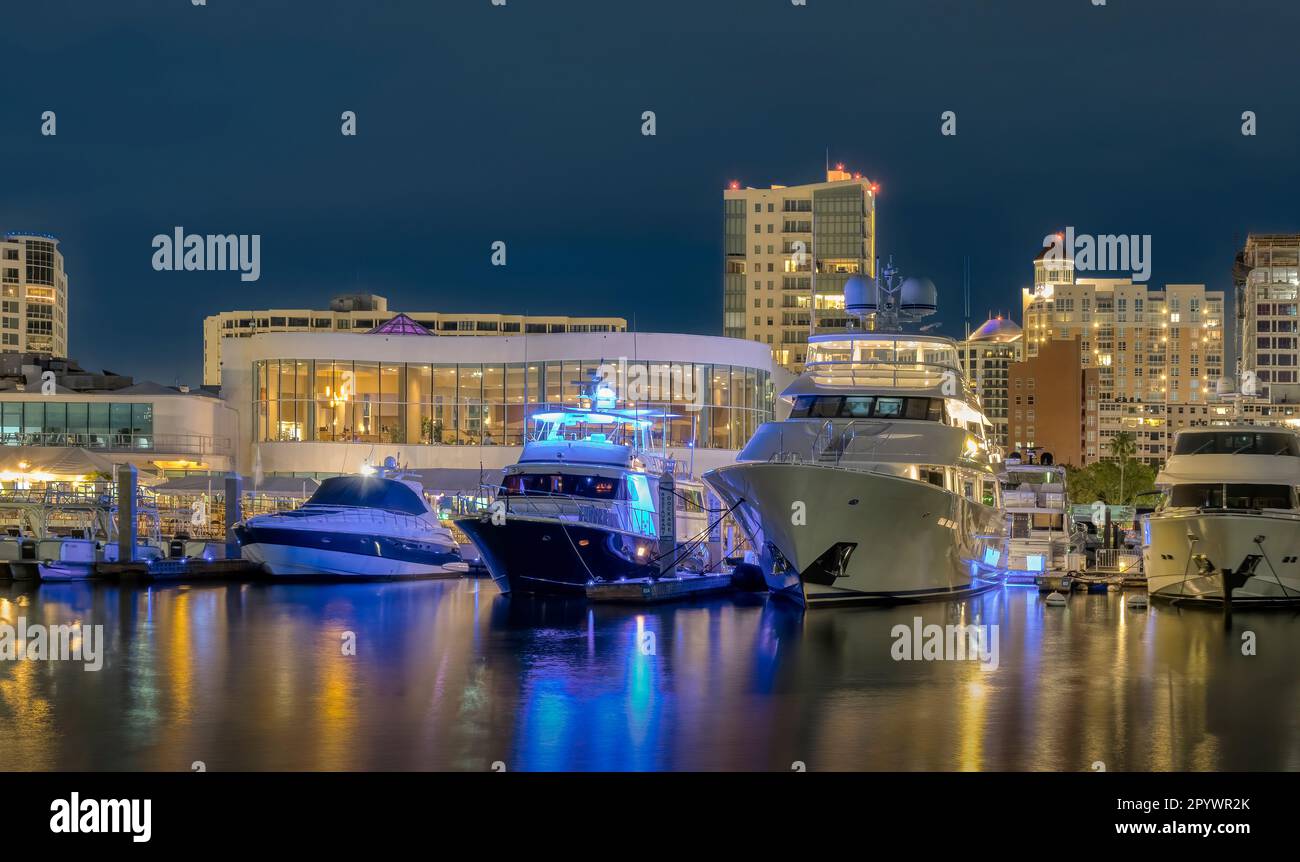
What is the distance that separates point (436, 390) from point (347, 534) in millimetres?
31012

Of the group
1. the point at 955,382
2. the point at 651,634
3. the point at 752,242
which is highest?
the point at 752,242

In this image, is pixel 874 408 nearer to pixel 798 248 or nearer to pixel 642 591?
pixel 642 591

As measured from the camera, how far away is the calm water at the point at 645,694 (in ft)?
69.7

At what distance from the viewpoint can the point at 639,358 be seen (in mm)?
85688

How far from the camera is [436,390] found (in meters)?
86.3

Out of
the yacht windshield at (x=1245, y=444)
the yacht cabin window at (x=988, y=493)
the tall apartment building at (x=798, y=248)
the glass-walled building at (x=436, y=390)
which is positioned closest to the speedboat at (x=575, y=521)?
the yacht cabin window at (x=988, y=493)

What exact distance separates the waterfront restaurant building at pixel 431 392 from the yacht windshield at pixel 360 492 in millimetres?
26016

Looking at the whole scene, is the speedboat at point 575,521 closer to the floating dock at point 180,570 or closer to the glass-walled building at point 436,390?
the floating dock at point 180,570

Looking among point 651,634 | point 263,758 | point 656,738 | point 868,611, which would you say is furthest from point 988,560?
point 263,758

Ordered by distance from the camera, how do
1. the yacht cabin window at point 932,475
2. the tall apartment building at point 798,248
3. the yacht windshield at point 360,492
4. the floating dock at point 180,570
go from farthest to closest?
the tall apartment building at point 798,248
the yacht windshield at point 360,492
the floating dock at point 180,570
the yacht cabin window at point 932,475

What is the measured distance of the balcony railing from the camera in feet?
270

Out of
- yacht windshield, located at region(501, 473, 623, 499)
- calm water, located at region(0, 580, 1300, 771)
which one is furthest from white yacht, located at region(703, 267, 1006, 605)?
yacht windshield, located at region(501, 473, 623, 499)
